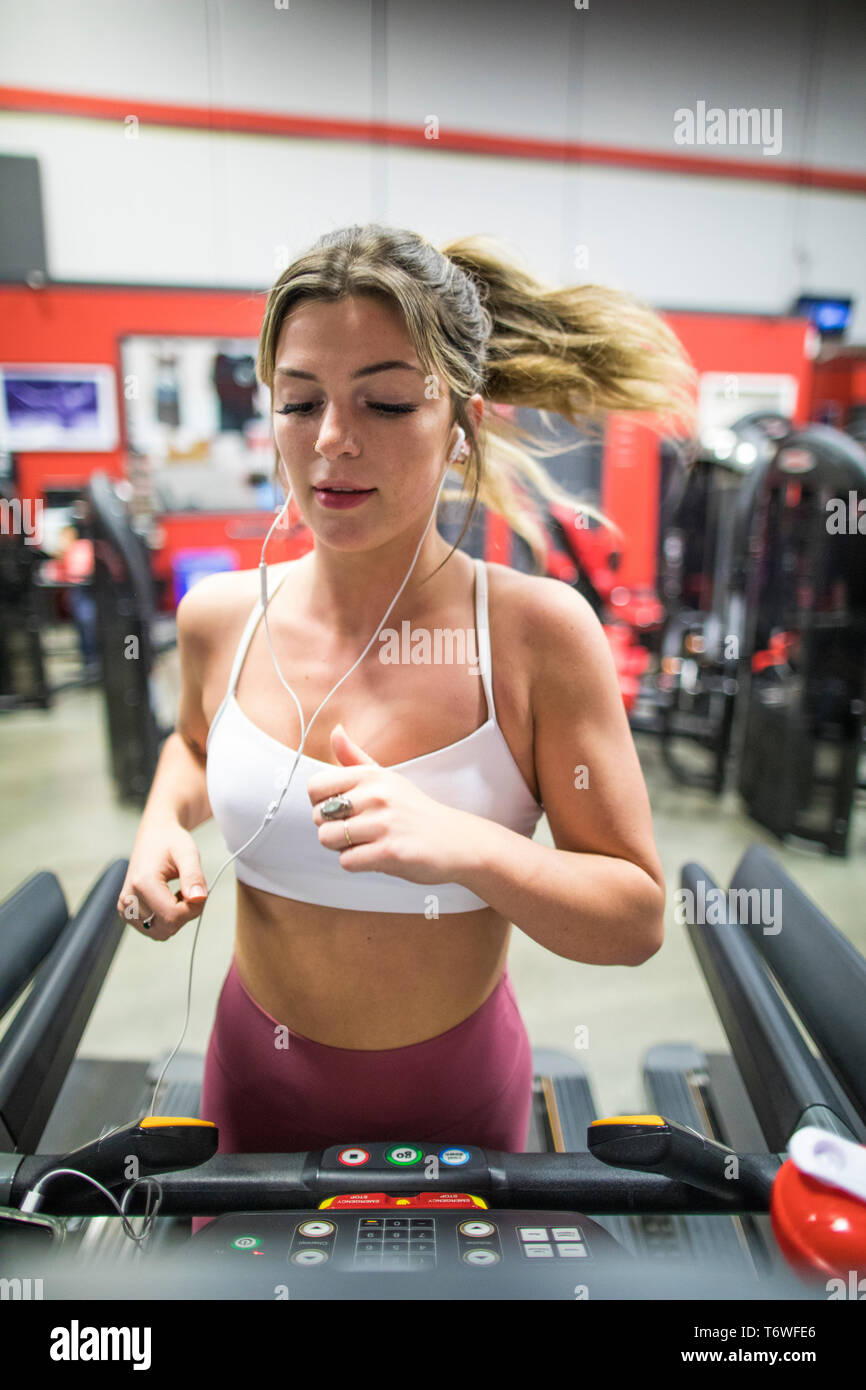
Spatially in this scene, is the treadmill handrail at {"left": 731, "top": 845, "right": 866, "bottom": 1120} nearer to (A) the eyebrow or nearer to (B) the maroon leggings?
(B) the maroon leggings

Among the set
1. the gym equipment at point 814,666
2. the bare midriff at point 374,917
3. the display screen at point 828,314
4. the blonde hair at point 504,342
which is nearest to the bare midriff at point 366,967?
the bare midriff at point 374,917

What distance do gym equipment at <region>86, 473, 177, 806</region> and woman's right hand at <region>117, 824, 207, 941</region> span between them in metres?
0.23

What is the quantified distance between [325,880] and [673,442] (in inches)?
23.8

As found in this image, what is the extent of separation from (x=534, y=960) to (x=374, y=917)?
110 centimetres

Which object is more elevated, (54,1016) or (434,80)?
(434,80)

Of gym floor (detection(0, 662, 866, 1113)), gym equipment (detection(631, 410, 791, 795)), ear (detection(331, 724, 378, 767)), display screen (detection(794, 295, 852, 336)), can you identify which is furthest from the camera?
display screen (detection(794, 295, 852, 336))

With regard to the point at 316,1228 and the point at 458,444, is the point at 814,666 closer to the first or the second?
the point at 458,444

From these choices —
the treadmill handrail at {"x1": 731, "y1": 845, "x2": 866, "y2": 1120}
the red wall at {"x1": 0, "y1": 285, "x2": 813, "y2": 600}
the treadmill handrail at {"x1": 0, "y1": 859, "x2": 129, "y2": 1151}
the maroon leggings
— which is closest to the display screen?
the red wall at {"x1": 0, "y1": 285, "x2": 813, "y2": 600}

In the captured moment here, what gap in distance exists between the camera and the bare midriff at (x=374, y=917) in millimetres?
748

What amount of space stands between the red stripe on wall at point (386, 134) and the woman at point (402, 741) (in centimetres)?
13

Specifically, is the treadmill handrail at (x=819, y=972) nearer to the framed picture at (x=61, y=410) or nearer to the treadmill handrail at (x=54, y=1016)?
the treadmill handrail at (x=54, y=1016)

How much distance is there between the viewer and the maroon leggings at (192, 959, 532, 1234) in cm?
83

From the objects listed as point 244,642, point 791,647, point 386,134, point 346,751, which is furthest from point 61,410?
point 346,751

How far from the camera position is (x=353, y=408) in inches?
24.5
